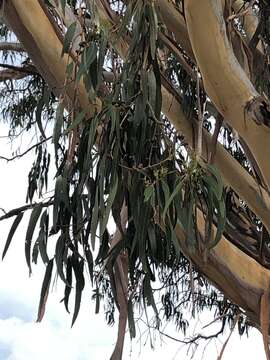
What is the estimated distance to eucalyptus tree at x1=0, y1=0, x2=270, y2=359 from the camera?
1918 millimetres

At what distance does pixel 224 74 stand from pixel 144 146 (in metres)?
0.28

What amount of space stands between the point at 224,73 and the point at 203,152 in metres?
0.42

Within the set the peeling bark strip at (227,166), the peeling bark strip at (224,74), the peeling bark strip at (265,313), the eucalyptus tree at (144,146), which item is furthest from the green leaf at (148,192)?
the peeling bark strip at (265,313)

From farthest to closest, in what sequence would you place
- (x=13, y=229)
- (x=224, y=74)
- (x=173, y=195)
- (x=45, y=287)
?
(x=13, y=229) < (x=45, y=287) < (x=224, y=74) < (x=173, y=195)

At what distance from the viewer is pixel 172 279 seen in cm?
415

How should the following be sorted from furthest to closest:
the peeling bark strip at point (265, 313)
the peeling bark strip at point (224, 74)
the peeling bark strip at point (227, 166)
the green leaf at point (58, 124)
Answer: the peeling bark strip at point (265, 313) → the peeling bark strip at point (227, 166) → the green leaf at point (58, 124) → the peeling bark strip at point (224, 74)

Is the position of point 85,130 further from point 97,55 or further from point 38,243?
point 38,243

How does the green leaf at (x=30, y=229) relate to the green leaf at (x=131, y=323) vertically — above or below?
above

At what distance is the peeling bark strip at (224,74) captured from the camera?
6.25ft

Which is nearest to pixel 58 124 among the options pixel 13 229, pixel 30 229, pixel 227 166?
pixel 30 229

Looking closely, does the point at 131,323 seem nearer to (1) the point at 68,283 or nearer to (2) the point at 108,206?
(1) the point at 68,283

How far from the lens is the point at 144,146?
6.54 feet

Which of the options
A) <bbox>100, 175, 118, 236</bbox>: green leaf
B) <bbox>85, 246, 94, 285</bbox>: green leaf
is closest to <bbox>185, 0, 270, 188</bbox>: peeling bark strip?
<bbox>100, 175, 118, 236</bbox>: green leaf

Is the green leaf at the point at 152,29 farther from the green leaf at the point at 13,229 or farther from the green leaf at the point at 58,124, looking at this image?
the green leaf at the point at 13,229
